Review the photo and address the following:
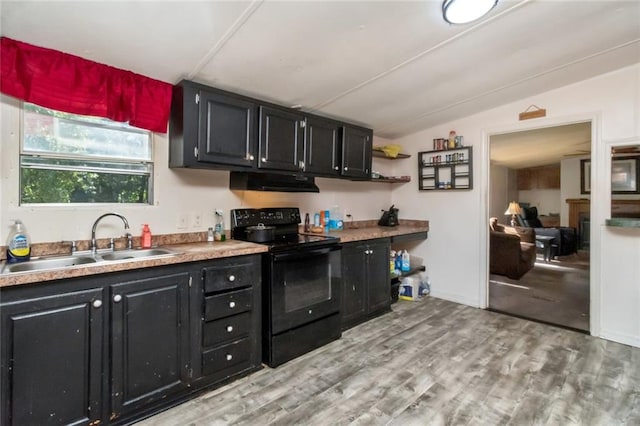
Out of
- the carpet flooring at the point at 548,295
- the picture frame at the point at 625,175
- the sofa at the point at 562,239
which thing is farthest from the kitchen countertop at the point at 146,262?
the sofa at the point at 562,239

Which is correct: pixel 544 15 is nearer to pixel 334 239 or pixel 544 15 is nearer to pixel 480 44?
pixel 480 44

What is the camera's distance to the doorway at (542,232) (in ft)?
12.4

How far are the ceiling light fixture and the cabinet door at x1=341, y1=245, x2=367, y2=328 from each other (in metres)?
1.97

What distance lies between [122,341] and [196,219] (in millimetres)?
1091

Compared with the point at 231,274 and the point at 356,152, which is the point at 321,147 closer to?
the point at 356,152

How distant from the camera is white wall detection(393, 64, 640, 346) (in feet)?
9.27

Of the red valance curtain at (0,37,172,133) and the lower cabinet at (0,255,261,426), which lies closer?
the lower cabinet at (0,255,261,426)

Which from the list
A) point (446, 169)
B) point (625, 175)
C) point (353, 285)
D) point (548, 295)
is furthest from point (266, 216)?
point (548, 295)

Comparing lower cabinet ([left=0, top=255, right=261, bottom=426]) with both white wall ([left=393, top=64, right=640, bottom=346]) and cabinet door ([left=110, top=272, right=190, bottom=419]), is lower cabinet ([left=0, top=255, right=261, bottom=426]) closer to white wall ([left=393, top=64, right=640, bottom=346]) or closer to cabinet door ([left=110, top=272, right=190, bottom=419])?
cabinet door ([left=110, top=272, right=190, bottom=419])

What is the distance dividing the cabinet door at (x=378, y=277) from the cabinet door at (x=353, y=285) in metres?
0.10

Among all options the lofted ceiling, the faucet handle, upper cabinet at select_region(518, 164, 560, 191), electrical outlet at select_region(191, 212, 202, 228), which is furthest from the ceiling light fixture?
upper cabinet at select_region(518, 164, 560, 191)

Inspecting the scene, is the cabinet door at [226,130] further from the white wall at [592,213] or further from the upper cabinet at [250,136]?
the white wall at [592,213]

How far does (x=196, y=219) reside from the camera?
258 cm

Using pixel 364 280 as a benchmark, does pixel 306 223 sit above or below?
above
